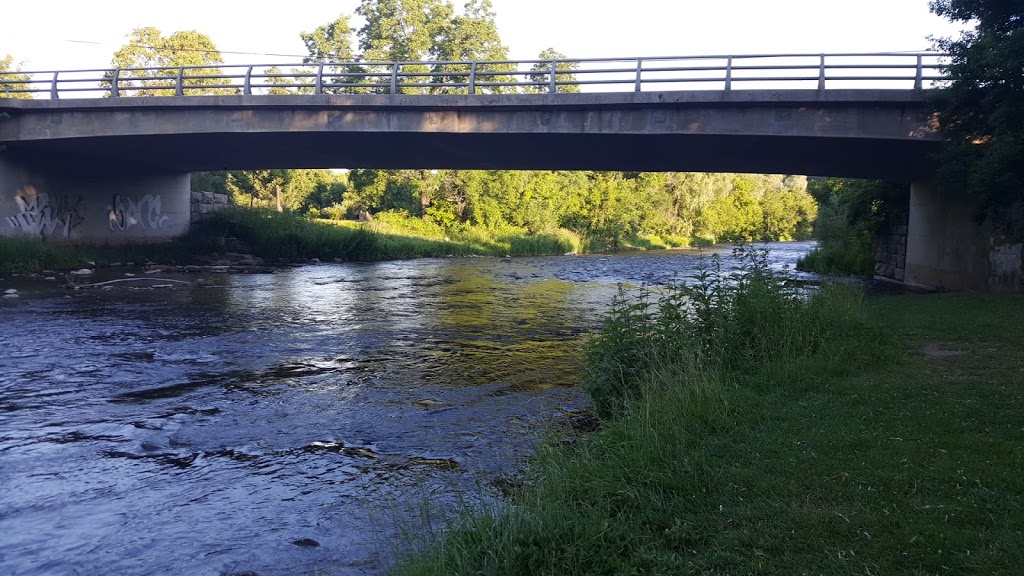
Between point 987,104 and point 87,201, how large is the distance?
32.0m

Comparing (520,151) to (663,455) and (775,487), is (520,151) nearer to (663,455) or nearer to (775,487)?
(663,455)

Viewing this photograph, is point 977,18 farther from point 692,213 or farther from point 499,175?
point 692,213

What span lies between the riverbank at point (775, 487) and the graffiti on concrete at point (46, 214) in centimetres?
2877

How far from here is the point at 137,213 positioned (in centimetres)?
3547

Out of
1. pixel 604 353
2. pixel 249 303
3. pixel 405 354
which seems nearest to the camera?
pixel 604 353

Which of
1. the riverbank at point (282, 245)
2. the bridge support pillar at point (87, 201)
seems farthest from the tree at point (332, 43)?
the bridge support pillar at point (87, 201)

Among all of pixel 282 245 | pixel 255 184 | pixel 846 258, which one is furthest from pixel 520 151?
pixel 255 184

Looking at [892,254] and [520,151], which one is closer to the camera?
[520,151]

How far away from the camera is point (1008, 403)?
301 inches

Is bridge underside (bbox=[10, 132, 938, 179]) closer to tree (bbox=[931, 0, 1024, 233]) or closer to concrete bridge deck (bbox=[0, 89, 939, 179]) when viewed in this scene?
concrete bridge deck (bbox=[0, 89, 939, 179])

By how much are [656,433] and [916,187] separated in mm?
25600

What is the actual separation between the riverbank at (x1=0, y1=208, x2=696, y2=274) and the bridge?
136cm

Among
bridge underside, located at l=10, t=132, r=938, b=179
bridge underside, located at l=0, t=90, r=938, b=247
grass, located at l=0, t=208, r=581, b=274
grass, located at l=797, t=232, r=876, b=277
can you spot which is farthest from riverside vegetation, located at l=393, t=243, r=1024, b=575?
grass, located at l=0, t=208, r=581, b=274

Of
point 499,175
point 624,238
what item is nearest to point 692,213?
point 624,238
